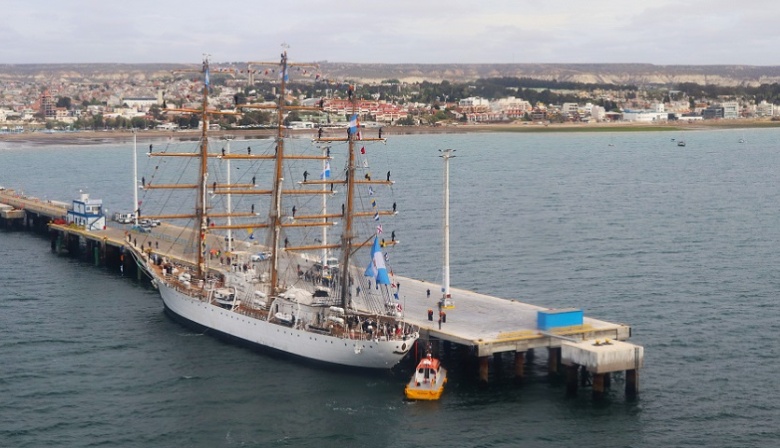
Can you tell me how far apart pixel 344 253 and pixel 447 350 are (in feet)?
22.8

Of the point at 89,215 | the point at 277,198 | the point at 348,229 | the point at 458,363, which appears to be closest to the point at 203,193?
the point at 277,198

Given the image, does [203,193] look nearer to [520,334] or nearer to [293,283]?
[293,283]

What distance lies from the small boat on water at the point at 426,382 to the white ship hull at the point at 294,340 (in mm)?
1855

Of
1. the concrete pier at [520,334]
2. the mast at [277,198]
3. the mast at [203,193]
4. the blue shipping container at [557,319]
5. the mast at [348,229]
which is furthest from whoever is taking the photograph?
the mast at [203,193]

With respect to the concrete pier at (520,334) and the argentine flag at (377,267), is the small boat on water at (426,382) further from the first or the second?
the argentine flag at (377,267)

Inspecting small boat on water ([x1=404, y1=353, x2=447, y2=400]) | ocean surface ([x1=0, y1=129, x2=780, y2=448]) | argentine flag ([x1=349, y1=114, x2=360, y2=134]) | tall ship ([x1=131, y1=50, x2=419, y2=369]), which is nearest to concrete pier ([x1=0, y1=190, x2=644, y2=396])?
ocean surface ([x1=0, y1=129, x2=780, y2=448])

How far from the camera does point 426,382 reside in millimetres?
45906

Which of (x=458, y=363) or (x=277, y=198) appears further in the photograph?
(x=277, y=198)

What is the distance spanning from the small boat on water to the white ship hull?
1855 mm

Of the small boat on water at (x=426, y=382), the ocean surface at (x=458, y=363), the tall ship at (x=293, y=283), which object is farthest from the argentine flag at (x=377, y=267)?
the small boat on water at (x=426, y=382)

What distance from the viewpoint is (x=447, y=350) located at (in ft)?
167

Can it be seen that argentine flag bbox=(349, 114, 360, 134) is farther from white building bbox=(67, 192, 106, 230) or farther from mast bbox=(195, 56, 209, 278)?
white building bbox=(67, 192, 106, 230)

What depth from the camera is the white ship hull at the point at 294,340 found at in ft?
159

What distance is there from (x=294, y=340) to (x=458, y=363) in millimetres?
7475
